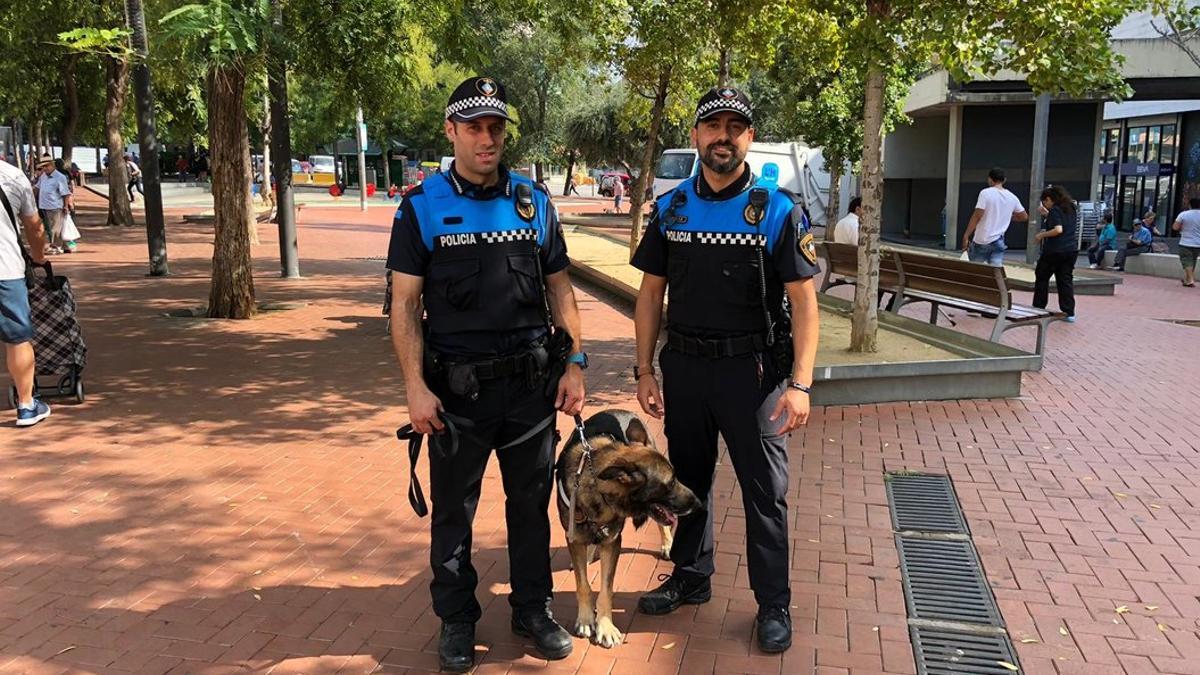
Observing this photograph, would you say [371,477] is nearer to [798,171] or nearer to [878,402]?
[878,402]

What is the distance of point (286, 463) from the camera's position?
528cm

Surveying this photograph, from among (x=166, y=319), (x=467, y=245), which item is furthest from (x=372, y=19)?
(x=467, y=245)

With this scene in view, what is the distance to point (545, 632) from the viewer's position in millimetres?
3211

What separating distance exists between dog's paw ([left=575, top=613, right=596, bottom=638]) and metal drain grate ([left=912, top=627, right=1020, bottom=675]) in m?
1.17

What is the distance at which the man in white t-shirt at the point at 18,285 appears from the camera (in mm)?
5457

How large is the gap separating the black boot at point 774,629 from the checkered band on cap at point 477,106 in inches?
79.8

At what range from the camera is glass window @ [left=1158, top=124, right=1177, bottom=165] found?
86.8 feet

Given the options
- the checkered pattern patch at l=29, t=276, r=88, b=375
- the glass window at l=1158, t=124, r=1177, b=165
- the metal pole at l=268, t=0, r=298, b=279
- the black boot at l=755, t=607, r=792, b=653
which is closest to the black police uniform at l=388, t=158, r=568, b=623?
the black boot at l=755, t=607, r=792, b=653

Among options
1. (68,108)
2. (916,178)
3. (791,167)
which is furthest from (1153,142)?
(68,108)

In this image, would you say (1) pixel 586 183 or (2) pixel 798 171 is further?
(1) pixel 586 183

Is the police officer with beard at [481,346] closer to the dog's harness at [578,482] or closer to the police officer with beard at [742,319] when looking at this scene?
the dog's harness at [578,482]

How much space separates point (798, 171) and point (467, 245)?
24878 mm

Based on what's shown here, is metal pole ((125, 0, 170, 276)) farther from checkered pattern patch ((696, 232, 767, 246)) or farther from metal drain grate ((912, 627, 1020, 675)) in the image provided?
metal drain grate ((912, 627, 1020, 675))

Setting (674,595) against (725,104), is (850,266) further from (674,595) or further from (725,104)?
(725,104)
